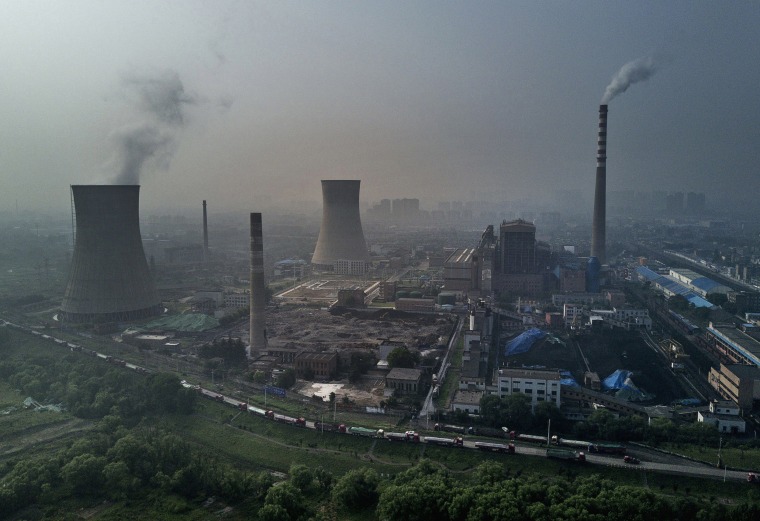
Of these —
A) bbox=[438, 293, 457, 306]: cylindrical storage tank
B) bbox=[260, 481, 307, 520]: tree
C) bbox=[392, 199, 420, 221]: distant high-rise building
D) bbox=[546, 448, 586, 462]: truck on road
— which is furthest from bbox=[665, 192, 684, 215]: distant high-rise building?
bbox=[260, 481, 307, 520]: tree

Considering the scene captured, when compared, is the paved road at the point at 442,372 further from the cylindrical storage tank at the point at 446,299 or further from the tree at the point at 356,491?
the tree at the point at 356,491

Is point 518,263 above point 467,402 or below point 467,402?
above

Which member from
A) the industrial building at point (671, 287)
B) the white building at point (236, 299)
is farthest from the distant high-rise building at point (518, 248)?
the white building at point (236, 299)

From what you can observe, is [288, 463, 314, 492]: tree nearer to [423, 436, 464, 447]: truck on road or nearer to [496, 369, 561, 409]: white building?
[423, 436, 464, 447]: truck on road

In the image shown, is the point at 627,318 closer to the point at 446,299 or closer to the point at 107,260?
the point at 446,299

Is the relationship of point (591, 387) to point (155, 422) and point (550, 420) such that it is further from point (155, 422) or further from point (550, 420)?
point (155, 422)

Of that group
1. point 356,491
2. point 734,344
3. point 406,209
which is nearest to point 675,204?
point 406,209
